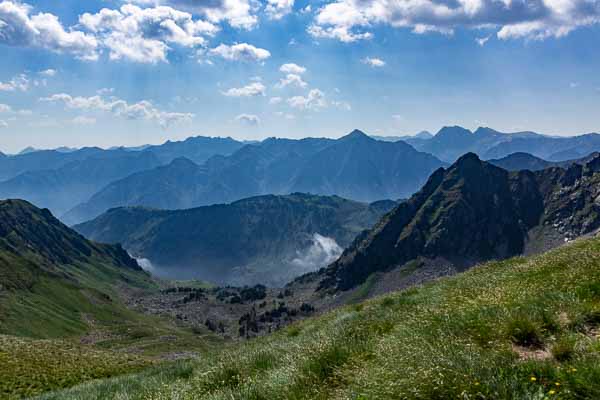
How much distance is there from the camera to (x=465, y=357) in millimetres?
6809

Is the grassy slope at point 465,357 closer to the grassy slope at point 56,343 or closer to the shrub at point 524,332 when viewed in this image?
the shrub at point 524,332

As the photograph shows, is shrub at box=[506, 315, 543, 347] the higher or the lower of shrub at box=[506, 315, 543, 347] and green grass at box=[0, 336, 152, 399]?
the higher

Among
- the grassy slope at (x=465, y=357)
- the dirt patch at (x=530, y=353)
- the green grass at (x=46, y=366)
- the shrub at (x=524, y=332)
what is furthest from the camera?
the green grass at (x=46, y=366)

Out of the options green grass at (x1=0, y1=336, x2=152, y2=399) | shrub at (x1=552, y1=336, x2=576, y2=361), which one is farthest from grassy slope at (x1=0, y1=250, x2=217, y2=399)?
shrub at (x1=552, y1=336, x2=576, y2=361)

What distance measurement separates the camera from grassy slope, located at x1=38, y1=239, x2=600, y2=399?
6152mm

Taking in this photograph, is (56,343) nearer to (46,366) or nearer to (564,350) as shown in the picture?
(46,366)

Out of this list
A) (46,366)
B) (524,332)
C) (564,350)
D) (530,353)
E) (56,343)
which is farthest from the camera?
(56,343)

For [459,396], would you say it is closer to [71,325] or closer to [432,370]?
[432,370]

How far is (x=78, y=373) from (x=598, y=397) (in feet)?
112

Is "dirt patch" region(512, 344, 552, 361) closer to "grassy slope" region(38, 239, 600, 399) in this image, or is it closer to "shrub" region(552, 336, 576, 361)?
"grassy slope" region(38, 239, 600, 399)

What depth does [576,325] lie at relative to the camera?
29.0 feet

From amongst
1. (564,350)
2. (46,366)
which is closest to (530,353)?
(564,350)

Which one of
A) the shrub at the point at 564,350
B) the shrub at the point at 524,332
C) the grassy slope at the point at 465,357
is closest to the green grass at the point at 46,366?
the grassy slope at the point at 465,357

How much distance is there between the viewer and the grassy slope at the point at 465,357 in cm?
615
